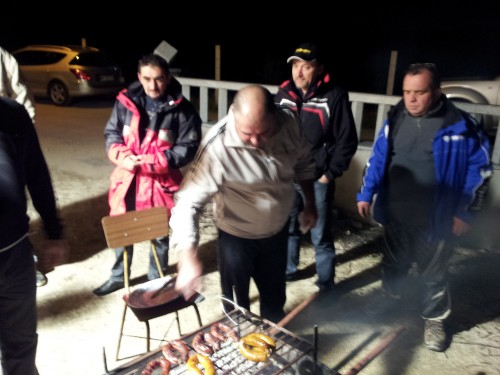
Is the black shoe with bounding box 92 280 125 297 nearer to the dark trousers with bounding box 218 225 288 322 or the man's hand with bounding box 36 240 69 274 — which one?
the dark trousers with bounding box 218 225 288 322

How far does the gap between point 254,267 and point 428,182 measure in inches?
59.3

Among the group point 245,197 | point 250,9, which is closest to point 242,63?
point 250,9

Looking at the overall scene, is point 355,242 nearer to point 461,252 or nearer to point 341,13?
point 461,252

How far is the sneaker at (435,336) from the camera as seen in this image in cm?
345

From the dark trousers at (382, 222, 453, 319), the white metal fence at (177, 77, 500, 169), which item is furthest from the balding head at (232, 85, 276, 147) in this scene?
the white metal fence at (177, 77, 500, 169)

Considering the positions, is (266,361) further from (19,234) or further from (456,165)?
(456,165)

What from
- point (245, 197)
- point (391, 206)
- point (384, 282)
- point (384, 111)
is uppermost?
A: point (384, 111)

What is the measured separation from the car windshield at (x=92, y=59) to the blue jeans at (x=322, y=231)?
11719mm

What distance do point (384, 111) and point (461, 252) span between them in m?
1.92

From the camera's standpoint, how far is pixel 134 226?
3.32m

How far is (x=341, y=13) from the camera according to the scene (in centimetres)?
2336

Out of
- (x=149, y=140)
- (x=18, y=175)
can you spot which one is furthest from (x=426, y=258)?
(x=18, y=175)

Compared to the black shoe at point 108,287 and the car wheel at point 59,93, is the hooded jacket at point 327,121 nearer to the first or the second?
the black shoe at point 108,287

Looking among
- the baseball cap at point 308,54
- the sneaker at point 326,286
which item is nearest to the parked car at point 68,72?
the baseball cap at point 308,54
